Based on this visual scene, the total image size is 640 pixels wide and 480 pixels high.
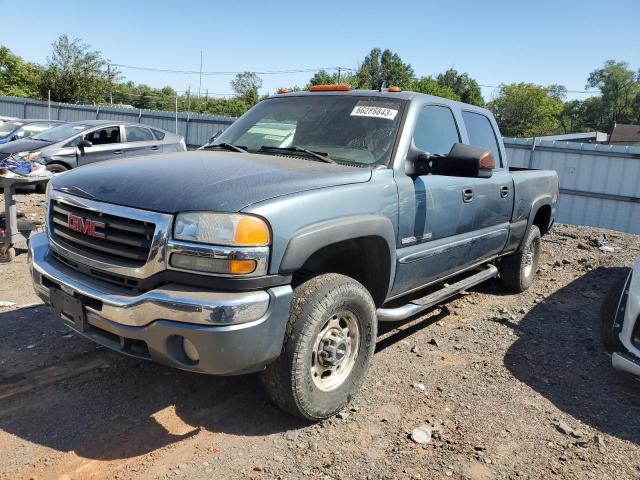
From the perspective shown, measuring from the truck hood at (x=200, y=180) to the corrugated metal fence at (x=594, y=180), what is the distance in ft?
40.3

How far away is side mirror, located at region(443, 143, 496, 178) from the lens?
346 cm

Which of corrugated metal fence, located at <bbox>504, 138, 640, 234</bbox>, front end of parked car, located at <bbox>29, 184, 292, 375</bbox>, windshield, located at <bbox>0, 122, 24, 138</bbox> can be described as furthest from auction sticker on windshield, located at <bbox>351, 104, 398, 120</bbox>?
windshield, located at <bbox>0, 122, 24, 138</bbox>

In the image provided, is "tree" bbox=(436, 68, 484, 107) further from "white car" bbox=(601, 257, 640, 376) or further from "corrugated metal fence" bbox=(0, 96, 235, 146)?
"white car" bbox=(601, 257, 640, 376)

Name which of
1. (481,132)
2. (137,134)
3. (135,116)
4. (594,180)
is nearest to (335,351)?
(481,132)

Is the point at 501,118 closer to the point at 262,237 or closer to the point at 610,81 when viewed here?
the point at 610,81

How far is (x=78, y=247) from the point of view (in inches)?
117

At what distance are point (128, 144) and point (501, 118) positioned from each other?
84485 millimetres

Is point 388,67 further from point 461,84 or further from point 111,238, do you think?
point 111,238

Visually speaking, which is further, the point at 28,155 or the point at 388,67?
the point at 388,67

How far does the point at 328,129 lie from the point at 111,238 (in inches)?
69.2

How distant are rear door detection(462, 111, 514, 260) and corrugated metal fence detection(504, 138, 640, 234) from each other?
9693 mm

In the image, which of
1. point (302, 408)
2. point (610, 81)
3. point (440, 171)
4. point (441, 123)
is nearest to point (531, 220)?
point (441, 123)

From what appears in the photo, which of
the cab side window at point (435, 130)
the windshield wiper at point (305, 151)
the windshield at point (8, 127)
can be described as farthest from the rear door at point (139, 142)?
the cab side window at point (435, 130)

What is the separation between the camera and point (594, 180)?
1366cm
